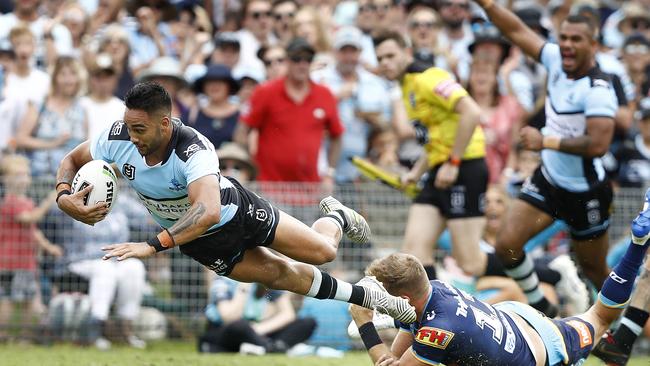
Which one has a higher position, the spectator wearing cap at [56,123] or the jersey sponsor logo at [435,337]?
the spectator wearing cap at [56,123]

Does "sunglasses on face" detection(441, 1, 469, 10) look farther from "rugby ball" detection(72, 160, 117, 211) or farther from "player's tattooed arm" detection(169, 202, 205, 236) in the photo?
"player's tattooed arm" detection(169, 202, 205, 236)

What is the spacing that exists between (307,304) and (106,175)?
482 centimetres

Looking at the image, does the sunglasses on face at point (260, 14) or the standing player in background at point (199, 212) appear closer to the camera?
the standing player in background at point (199, 212)

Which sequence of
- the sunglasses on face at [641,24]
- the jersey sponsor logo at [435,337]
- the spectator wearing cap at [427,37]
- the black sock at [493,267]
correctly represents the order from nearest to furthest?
the jersey sponsor logo at [435,337]
the black sock at [493,267]
the spectator wearing cap at [427,37]
the sunglasses on face at [641,24]

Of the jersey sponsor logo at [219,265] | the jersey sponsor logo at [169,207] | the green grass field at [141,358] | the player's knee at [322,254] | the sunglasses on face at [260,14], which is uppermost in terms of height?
the sunglasses on face at [260,14]

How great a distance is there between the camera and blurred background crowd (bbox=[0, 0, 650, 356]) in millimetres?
12258

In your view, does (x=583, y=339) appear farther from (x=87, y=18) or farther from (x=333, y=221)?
(x=87, y=18)

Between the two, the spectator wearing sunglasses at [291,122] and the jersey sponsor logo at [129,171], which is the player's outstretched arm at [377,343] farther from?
the spectator wearing sunglasses at [291,122]

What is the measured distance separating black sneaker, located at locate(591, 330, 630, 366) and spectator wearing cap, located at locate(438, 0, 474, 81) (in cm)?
746

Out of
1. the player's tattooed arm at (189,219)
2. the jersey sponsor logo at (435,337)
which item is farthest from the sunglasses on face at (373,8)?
the jersey sponsor logo at (435,337)

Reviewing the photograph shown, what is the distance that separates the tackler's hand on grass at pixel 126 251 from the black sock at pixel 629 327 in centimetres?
396

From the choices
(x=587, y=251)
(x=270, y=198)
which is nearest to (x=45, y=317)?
(x=270, y=198)

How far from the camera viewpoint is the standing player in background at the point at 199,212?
792 centimetres

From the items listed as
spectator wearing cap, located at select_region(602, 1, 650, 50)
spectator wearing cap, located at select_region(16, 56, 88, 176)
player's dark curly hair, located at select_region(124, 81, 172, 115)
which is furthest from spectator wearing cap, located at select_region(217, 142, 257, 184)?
spectator wearing cap, located at select_region(602, 1, 650, 50)
